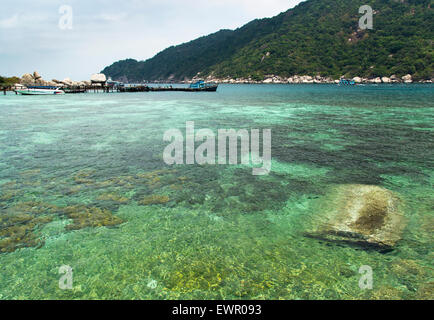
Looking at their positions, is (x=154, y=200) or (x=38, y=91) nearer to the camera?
(x=154, y=200)

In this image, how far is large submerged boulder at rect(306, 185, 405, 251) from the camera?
784cm

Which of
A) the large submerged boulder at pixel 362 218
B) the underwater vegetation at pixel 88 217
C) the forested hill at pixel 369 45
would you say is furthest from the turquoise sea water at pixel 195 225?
the forested hill at pixel 369 45

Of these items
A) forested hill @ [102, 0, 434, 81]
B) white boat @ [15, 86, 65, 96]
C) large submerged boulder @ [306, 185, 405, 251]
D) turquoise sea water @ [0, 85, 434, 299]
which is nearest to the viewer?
turquoise sea water @ [0, 85, 434, 299]

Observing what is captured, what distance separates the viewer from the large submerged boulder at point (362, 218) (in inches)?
309

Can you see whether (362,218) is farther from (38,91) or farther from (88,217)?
(38,91)

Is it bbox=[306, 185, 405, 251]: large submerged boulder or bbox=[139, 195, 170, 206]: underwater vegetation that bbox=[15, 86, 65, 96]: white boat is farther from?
bbox=[306, 185, 405, 251]: large submerged boulder

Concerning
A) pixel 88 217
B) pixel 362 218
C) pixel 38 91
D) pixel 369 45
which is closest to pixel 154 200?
pixel 88 217

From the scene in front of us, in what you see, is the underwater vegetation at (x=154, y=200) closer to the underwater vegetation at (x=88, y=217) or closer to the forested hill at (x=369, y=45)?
the underwater vegetation at (x=88, y=217)

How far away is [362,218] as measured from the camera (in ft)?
29.3

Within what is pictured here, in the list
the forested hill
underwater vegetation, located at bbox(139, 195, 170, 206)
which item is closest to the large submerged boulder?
underwater vegetation, located at bbox(139, 195, 170, 206)

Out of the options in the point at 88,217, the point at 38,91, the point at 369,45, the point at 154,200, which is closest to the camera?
the point at 88,217

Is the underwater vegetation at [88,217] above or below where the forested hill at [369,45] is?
below
